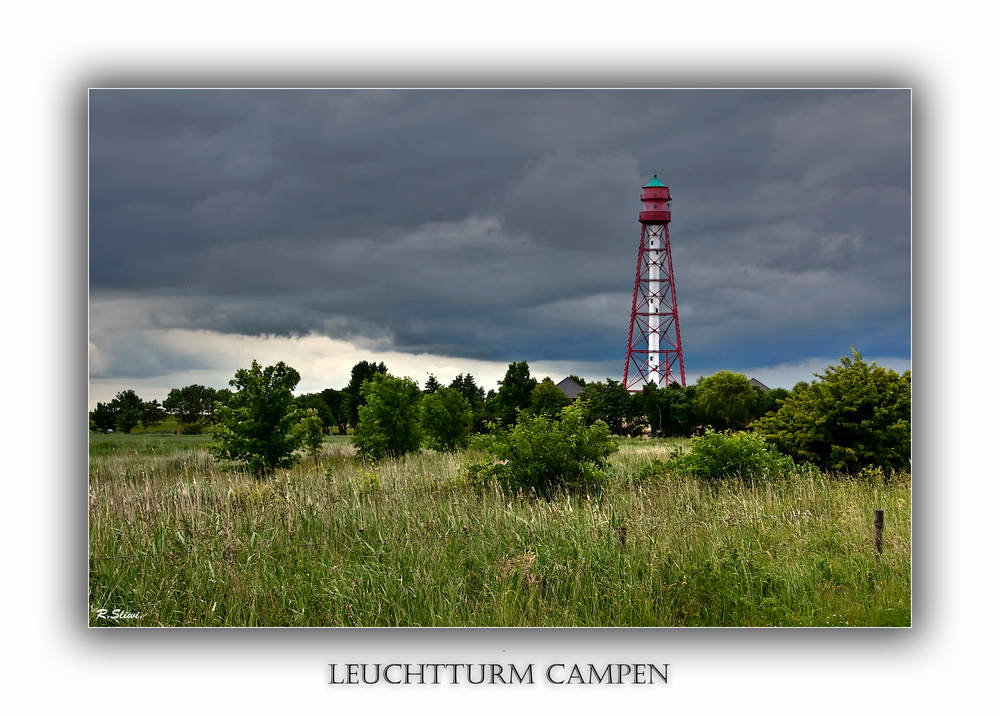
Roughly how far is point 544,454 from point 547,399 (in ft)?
2.13

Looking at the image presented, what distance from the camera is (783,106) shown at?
4945mm

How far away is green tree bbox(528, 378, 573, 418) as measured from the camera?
6727mm

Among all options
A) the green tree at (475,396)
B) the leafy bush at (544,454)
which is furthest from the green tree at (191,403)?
the leafy bush at (544,454)

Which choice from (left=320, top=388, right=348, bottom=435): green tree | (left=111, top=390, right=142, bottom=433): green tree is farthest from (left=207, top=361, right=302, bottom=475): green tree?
(left=111, top=390, right=142, bottom=433): green tree

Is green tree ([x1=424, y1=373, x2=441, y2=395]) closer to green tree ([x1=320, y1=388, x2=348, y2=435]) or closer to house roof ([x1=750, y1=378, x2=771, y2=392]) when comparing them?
green tree ([x1=320, y1=388, x2=348, y2=435])

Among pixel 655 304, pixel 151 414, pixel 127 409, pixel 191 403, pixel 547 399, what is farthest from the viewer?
pixel 547 399

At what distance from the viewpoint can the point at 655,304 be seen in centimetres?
616

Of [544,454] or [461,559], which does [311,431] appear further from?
[461,559]

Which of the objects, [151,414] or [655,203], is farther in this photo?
[655,203]

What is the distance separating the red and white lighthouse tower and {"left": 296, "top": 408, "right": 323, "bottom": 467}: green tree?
3.64 m

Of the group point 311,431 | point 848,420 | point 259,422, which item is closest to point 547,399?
point 311,431

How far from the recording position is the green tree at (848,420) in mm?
6078

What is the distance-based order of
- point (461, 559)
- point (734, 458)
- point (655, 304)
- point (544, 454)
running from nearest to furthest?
point (461, 559)
point (655, 304)
point (544, 454)
point (734, 458)
